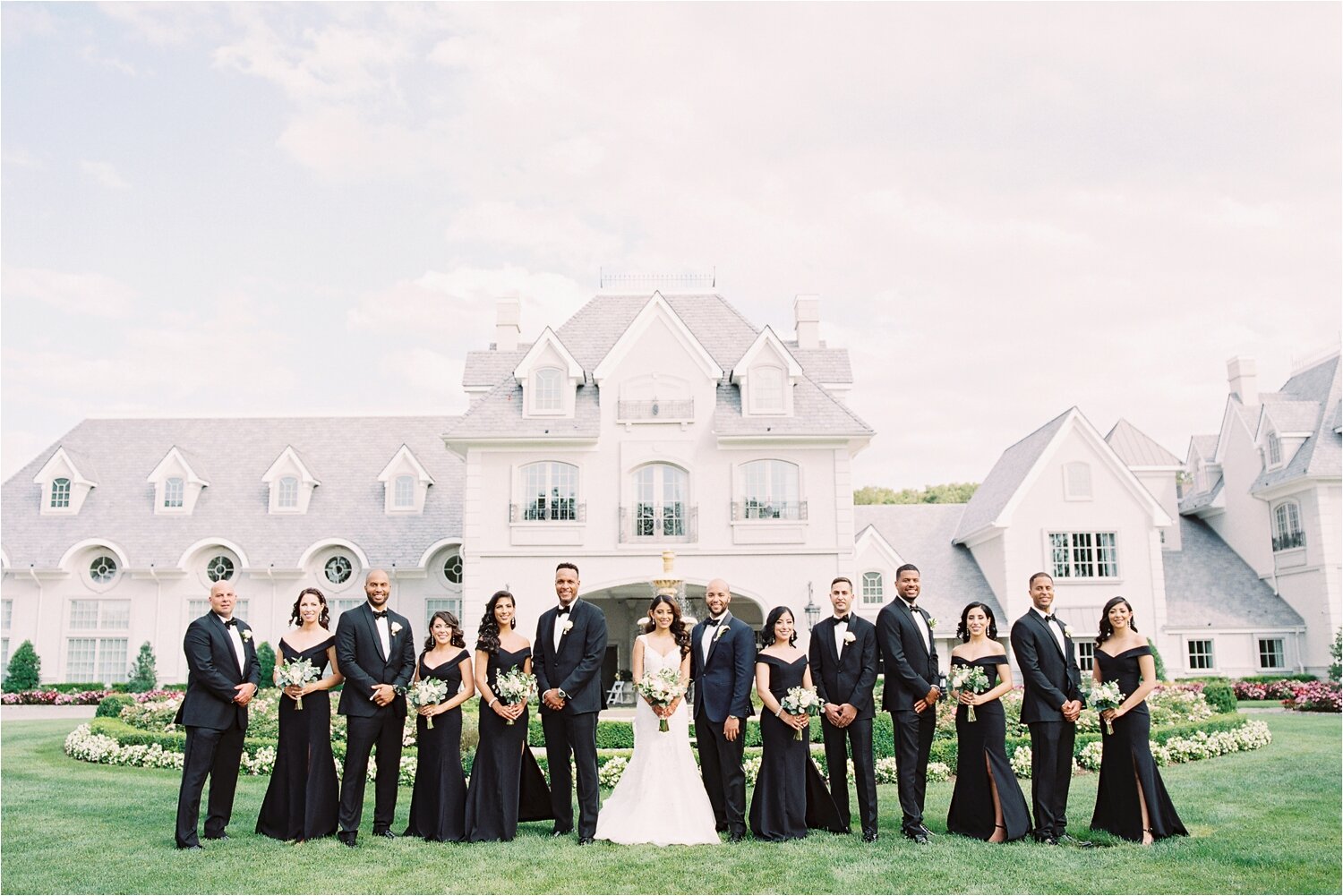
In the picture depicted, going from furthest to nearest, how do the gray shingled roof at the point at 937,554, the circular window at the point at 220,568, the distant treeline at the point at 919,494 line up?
the distant treeline at the point at 919,494 < the circular window at the point at 220,568 < the gray shingled roof at the point at 937,554

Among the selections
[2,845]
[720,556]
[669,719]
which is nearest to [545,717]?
[669,719]

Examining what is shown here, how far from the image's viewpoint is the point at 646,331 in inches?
1007

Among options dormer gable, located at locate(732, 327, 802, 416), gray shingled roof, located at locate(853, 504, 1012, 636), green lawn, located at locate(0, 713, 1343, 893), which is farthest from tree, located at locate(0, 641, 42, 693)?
gray shingled roof, located at locate(853, 504, 1012, 636)

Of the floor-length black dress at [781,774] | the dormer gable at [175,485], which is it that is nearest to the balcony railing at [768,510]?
the floor-length black dress at [781,774]

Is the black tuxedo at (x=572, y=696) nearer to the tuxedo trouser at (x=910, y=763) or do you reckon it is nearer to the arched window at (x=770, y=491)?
the tuxedo trouser at (x=910, y=763)

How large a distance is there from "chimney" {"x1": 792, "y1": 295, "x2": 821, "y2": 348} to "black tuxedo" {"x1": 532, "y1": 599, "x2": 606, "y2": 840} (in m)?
21.0

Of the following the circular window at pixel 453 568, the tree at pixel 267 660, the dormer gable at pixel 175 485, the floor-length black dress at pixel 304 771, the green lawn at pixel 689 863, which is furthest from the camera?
the dormer gable at pixel 175 485

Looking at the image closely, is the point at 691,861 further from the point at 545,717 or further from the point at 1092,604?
the point at 1092,604

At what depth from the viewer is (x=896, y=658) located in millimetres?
9023

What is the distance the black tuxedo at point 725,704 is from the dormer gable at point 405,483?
931 inches

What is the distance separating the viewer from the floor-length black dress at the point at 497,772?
8.95 m

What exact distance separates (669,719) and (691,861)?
4.11 ft

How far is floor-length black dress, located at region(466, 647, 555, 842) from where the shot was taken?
8945 mm

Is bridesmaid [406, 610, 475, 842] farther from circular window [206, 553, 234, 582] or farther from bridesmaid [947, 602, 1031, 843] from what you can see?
circular window [206, 553, 234, 582]
